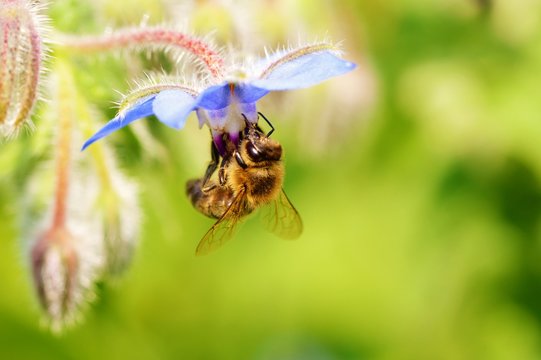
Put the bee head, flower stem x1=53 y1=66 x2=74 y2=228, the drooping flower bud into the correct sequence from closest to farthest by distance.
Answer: the drooping flower bud, the bee head, flower stem x1=53 y1=66 x2=74 y2=228

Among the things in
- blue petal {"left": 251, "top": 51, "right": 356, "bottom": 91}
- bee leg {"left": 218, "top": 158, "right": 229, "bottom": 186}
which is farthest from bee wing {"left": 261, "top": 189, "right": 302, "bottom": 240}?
blue petal {"left": 251, "top": 51, "right": 356, "bottom": 91}

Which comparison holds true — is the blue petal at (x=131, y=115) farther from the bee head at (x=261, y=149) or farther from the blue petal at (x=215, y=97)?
the bee head at (x=261, y=149)

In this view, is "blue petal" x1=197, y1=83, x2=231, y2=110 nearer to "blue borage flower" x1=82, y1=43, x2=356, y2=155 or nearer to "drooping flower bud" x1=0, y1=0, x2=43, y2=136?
"blue borage flower" x1=82, y1=43, x2=356, y2=155

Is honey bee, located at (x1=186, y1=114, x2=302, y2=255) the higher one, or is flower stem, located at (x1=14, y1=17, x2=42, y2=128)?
flower stem, located at (x1=14, y1=17, x2=42, y2=128)

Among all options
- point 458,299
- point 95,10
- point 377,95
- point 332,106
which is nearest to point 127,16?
point 95,10

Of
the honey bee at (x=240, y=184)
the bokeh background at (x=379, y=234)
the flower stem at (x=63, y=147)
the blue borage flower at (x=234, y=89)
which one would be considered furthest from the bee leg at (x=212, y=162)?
the bokeh background at (x=379, y=234)

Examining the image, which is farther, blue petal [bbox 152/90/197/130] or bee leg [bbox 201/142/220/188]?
bee leg [bbox 201/142/220/188]
